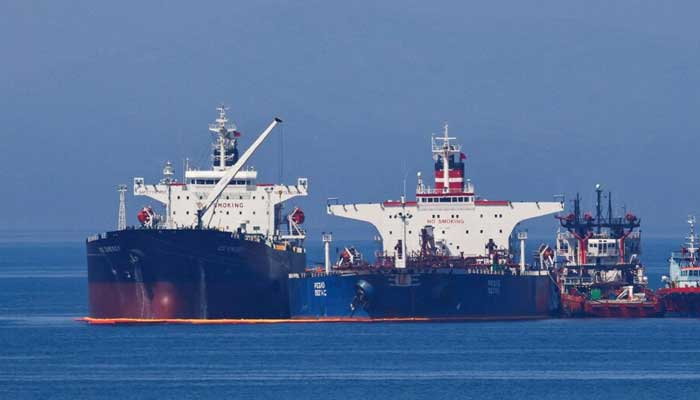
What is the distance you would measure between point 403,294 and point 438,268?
182 centimetres

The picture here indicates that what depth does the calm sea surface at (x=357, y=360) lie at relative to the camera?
6706cm

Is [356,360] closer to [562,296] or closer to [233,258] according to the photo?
[233,258]

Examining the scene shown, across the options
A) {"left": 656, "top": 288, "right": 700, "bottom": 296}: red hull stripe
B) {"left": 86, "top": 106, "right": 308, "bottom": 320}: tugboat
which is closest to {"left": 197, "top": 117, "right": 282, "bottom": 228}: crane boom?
{"left": 86, "top": 106, "right": 308, "bottom": 320}: tugboat

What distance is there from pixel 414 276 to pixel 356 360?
13.1 metres

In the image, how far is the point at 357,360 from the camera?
7488 cm

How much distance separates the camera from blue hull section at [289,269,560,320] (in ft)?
288

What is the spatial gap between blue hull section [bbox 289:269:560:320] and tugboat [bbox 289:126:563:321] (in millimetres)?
39

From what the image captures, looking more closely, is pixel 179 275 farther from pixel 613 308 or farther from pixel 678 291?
pixel 678 291

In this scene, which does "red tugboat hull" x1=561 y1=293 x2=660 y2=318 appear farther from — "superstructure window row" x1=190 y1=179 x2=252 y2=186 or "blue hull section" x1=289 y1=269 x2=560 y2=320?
"superstructure window row" x1=190 y1=179 x2=252 y2=186

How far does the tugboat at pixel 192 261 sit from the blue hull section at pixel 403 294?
72.4 inches

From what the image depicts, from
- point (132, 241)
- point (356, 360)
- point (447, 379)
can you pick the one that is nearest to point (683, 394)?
point (447, 379)

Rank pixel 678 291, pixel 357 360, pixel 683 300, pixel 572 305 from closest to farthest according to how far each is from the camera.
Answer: pixel 357 360 → pixel 683 300 → pixel 678 291 → pixel 572 305

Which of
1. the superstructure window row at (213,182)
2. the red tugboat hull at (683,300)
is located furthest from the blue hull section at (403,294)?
the superstructure window row at (213,182)

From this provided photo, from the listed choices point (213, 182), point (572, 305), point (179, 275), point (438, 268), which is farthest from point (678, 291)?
point (179, 275)
